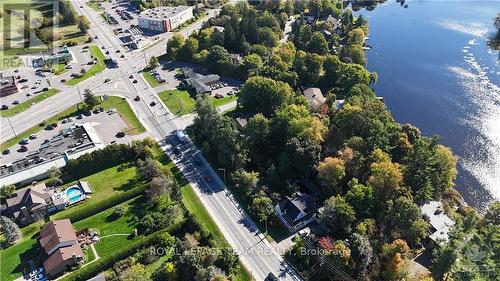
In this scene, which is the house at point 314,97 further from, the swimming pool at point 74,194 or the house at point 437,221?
the swimming pool at point 74,194

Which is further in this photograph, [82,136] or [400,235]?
[82,136]

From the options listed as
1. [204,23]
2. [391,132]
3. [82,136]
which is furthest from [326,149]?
[204,23]

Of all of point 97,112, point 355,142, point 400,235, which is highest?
point 355,142

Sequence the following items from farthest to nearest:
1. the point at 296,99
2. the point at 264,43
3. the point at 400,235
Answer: the point at 264,43 < the point at 296,99 < the point at 400,235

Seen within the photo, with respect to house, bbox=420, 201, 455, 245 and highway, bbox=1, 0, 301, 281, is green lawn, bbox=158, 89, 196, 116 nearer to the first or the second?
highway, bbox=1, 0, 301, 281

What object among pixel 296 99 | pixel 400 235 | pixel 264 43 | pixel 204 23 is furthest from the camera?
pixel 204 23

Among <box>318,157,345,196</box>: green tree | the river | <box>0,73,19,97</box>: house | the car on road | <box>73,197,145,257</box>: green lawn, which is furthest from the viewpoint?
<box>0,73,19,97</box>: house

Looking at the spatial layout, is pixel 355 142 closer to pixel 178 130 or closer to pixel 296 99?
pixel 296 99

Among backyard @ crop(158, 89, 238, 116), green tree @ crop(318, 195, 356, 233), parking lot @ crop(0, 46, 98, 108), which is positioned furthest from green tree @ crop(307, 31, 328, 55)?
parking lot @ crop(0, 46, 98, 108)
